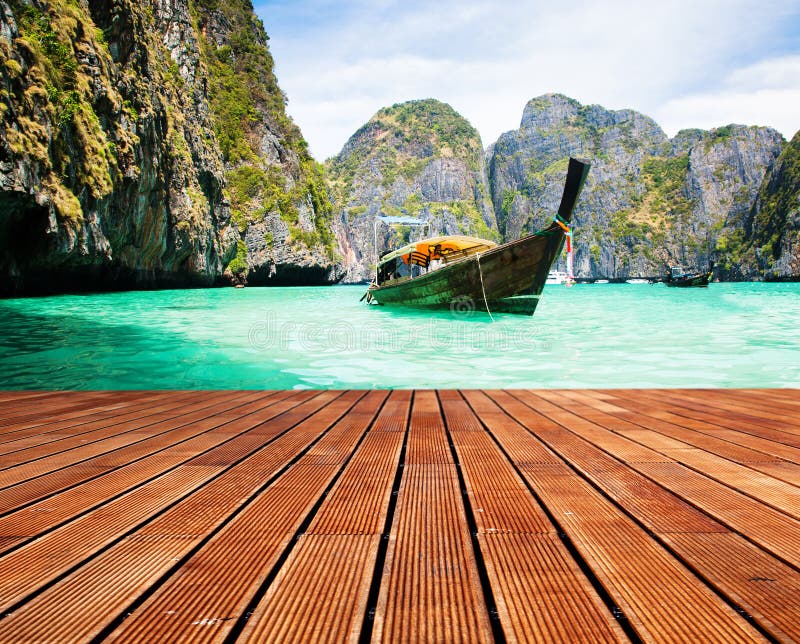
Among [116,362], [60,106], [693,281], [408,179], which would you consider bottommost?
[116,362]

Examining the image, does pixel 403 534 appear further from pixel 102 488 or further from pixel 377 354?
pixel 377 354

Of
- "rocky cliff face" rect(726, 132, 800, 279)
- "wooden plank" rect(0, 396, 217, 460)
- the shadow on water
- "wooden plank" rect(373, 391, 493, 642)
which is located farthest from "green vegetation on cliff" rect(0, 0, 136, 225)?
"rocky cliff face" rect(726, 132, 800, 279)

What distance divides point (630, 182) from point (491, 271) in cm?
13352

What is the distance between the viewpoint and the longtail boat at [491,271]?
42.2 ft

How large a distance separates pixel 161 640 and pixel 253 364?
6210mm

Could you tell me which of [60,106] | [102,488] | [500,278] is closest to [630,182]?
[500,278]

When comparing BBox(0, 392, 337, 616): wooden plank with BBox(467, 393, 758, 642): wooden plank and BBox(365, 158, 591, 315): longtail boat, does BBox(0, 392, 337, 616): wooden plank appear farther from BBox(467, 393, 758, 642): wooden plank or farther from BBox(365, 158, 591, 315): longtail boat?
BBox(365, 158, 591, 315): longtail boat

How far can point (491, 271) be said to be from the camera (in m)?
13.3

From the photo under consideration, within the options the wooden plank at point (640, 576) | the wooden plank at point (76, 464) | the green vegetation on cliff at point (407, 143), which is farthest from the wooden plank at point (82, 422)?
the green vegetation on cliff at point (407, 143)

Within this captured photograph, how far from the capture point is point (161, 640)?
0.73m

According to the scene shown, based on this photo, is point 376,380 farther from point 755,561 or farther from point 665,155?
point 665,155

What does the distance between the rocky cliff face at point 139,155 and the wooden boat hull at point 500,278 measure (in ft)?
40.6

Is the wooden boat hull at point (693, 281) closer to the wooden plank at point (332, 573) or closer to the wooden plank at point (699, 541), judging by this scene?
the wooden plank at point (699, 541)

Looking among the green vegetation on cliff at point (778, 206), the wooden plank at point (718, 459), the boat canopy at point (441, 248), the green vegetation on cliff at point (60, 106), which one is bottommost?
the wooden plank at point (718, 459)
